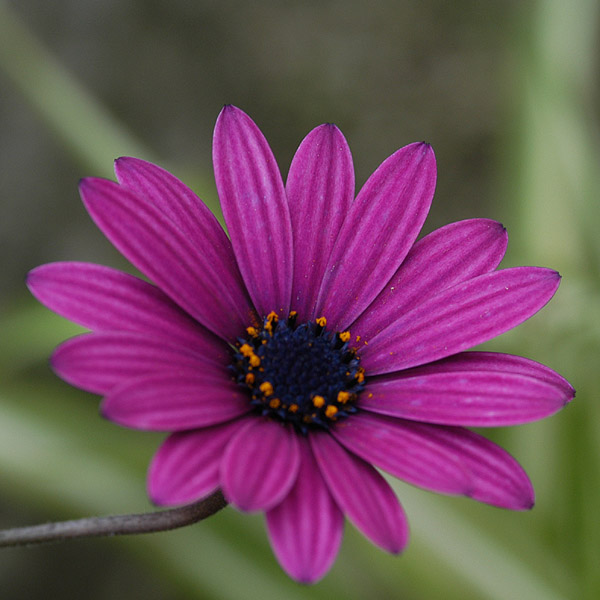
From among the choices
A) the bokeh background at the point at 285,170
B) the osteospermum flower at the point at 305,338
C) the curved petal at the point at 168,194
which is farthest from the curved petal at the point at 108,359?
the bokeh background at the point at 285,170

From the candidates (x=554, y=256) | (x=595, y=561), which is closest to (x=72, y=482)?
(x=595, y=561)

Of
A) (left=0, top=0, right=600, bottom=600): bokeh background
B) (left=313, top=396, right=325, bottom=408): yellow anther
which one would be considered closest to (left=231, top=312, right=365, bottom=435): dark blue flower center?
(left=313, top=396, right=325, bottom=408): yellow anther

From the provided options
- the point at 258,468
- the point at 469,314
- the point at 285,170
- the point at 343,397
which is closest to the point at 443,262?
the point at 469,314

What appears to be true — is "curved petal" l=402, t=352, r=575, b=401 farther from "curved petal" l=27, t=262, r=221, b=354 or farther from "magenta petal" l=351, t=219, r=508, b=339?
"curved petal" l=27, t=262, r=221, b=354

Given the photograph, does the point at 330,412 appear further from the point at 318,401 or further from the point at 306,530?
the point at 306,530

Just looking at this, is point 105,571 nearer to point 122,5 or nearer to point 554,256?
point 554,256
